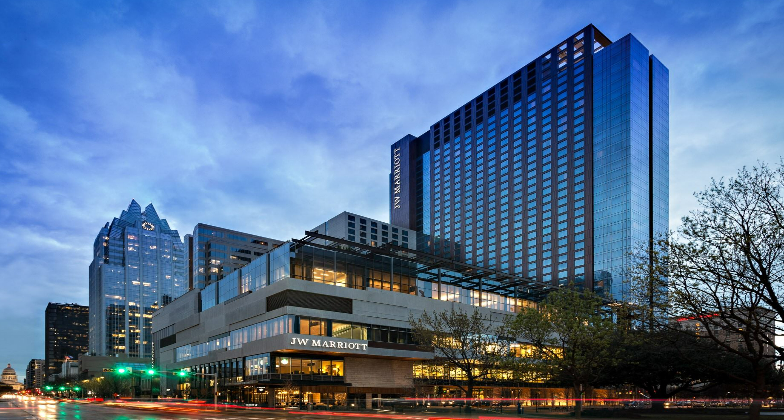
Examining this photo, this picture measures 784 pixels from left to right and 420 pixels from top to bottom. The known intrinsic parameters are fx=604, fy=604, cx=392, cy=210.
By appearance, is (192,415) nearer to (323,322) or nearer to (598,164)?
(323,322)

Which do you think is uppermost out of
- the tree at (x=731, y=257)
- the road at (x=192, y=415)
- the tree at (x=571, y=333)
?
the tree at (x=731, y=257)

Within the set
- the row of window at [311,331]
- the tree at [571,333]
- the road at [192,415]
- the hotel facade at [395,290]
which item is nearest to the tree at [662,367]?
the tree at [571,333]

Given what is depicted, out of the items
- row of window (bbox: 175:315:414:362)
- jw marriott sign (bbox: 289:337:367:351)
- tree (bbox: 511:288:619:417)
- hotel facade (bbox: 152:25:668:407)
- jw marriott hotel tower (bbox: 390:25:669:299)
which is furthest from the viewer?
jw marriott hotel tower (bbox: 390:25:669:299)

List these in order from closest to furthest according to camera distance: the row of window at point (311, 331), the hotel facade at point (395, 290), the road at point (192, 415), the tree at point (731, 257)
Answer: the tree at point (731, 257) → the road at point (192, 415) → the row of window at point (311, 331) → the hotel facade at point (395, 290)

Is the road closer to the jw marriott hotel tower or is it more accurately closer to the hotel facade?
the hotel facade

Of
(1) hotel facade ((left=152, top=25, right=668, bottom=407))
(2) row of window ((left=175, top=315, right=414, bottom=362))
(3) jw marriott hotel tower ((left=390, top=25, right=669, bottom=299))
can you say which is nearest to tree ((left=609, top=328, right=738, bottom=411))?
(1) hotel facade ((left=152, top=25, right=668, bottom=407))

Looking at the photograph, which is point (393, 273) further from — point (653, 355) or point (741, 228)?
point (741, 228)

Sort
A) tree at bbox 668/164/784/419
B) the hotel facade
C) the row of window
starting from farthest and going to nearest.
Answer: the hotel facade → the row of window → tree at bbox 668/164/784/419

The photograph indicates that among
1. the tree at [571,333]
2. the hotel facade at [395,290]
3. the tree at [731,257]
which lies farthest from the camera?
the hotel facade at [395,290]

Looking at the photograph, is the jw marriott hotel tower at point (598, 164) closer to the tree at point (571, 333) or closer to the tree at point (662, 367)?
the tree at point (662, 367)

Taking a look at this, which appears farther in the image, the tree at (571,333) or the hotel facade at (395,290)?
the hotel facade at (395,290)

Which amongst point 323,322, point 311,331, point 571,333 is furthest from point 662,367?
point 311,331

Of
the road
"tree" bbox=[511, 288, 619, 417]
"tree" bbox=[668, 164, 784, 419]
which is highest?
"tree" bbox=[668, 164, 784, 419]

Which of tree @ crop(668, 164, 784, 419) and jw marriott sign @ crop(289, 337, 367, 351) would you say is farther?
jw marriott sign @ crop(289, 337, 367, 351)
